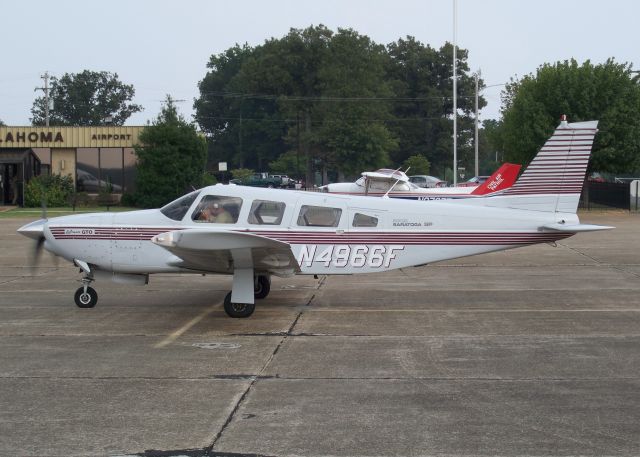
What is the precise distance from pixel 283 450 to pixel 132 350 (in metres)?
4.14

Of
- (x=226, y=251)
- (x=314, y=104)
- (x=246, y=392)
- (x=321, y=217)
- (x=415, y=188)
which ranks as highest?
(x=314, y=104)

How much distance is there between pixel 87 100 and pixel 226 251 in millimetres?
113931

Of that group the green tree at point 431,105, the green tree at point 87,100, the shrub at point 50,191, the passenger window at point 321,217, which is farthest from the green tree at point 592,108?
the green tree at point 87,100

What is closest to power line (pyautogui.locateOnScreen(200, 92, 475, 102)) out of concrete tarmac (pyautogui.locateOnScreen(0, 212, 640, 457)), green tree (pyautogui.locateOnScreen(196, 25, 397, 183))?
green tree (pyautogui.locateOnScreen(196, 25, 397, 183))

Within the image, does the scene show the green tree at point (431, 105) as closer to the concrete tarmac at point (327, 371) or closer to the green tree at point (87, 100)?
the green tree at point (87, 100)

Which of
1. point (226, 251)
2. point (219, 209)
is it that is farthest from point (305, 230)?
point (226, 251)

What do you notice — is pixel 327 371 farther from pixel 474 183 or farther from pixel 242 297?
pixel 474 183

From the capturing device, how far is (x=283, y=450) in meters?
5.96

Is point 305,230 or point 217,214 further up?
point 217,214

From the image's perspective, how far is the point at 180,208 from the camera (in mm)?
12391

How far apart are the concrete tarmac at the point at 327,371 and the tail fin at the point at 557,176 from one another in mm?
1630

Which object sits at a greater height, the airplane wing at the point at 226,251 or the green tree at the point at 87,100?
the green tree at the point at 87,100

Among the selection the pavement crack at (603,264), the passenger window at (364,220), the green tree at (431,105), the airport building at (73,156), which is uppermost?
the green tree at (431,105)

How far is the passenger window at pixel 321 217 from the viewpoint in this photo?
1224 cm
